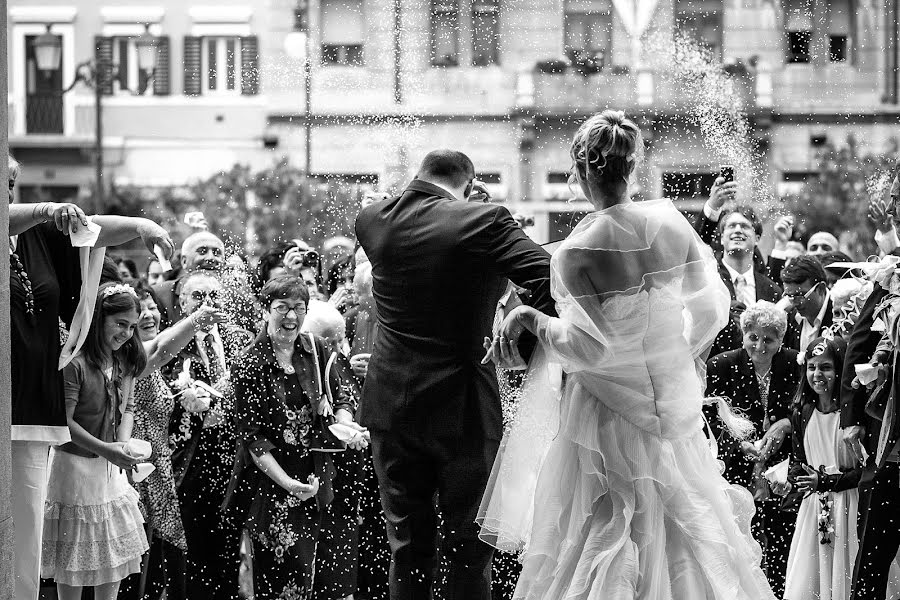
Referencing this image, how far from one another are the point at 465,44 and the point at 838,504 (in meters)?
22.9

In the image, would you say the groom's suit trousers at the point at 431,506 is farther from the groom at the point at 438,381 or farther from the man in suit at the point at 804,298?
the man in suit at the point at 804,298

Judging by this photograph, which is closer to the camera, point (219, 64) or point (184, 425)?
point (184, 425)

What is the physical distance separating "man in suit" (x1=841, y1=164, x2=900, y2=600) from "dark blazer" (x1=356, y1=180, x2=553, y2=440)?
2.14 metres

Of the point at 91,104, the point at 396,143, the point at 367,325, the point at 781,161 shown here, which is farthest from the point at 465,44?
the point at 367,325

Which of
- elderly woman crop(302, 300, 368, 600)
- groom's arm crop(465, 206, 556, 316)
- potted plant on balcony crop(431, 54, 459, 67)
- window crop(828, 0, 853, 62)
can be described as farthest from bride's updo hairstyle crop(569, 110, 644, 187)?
window crop(828, 0, 853, 62)

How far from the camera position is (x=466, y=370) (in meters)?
6.51

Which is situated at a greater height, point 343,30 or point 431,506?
point 343,30

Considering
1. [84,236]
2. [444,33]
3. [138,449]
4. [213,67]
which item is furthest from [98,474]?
[213,67]

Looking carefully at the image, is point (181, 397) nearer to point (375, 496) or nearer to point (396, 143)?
point (375, 496)

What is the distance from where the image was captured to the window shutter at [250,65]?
3684 centimetres

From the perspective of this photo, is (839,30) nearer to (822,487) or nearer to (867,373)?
(822,487)

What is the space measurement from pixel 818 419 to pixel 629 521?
10.2ft

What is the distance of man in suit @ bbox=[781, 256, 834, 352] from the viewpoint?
32.0 ft

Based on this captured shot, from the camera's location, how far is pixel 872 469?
7742 millimetres
